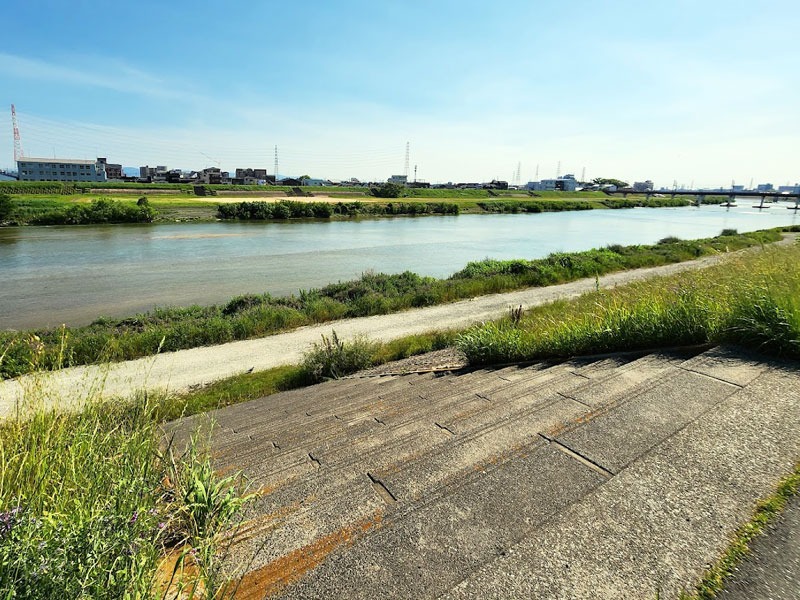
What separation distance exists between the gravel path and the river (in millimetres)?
9932

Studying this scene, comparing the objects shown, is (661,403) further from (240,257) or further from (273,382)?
(240,257)

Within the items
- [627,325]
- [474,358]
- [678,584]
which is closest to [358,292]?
[474,358]

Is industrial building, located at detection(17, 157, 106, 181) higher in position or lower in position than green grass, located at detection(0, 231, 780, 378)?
higher

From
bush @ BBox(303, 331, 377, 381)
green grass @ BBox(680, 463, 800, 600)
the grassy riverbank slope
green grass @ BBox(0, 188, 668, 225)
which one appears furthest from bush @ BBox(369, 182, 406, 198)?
green grass @ BBox(680, 463, 800, 600)

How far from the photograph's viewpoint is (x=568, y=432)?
145 inches

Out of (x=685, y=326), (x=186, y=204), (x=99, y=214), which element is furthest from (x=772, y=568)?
(x=186, y=204)

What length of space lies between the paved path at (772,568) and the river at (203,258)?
2441 cm

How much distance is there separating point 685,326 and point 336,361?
24.0 ft

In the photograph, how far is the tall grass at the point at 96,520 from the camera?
5.98ft

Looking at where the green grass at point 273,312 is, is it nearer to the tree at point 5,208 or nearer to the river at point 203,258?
the river at point 203,258

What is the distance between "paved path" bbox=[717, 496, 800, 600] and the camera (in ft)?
6.82

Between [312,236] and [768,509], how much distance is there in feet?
178

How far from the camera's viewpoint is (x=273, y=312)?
706 inches

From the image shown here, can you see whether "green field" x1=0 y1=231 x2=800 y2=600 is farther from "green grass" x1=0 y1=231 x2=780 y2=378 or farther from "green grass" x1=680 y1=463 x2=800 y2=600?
"green grass" x1=0 y1=231 x2=780 y2=378
